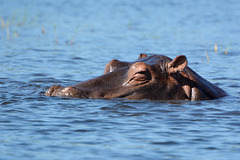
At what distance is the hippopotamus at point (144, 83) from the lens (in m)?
8.72

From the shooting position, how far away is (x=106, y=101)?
344 inches

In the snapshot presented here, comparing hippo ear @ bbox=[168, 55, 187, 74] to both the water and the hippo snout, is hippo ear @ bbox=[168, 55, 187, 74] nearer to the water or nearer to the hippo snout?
the water

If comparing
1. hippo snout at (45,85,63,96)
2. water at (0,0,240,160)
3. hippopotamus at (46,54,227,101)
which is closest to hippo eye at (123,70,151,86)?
hippopotamus at (46,54,227,101)

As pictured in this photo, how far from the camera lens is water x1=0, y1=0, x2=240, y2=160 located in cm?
670

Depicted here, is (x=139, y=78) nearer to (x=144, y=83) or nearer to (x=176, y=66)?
(x=144, y=83)

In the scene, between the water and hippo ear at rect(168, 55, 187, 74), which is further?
hippo ear at rect(168, 55, 187, 74)

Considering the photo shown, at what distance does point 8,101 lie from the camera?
9016 millimetres

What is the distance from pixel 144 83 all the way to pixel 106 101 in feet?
2.33

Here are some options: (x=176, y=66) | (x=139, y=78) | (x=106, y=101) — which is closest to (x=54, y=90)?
(x=106, y=101)

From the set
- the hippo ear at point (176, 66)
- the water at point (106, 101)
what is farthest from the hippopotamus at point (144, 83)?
the water at point (106, 101)

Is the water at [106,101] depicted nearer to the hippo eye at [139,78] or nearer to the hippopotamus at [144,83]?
the hippopotamus at [144,83]

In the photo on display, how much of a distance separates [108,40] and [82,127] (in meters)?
12.1

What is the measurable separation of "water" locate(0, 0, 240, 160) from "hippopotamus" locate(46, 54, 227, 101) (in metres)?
0.14

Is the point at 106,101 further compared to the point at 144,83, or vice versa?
the point at 144,83
